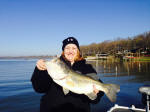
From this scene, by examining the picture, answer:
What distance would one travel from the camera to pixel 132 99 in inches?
543

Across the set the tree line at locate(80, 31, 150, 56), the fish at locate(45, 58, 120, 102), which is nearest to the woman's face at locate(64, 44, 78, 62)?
the fish at locate(45, 58, 120, 102)

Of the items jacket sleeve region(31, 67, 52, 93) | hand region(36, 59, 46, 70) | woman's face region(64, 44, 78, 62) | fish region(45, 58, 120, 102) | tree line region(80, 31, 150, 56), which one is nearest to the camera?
fish region(45, 58, 120, 102)

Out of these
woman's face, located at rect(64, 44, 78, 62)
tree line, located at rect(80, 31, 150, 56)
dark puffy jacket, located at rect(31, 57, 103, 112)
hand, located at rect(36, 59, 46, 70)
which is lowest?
dark puffy jacket, located at rect(31, 57, 103, 112)

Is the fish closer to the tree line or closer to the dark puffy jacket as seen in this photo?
the dark puffy jacket

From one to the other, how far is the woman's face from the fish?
28.9 inches

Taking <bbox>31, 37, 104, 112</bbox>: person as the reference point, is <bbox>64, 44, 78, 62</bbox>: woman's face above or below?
above

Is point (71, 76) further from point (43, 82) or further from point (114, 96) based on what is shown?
point (114, 96)

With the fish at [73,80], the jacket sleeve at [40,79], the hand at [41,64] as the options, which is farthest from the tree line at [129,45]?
the hand at [41,64]

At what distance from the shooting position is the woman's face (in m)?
4.29

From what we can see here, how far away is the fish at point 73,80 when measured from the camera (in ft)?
11.3

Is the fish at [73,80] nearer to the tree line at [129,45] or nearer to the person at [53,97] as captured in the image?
the person at [53,97]

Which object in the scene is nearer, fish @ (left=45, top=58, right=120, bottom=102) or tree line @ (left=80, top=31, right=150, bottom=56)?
fish @ (left=45, top=58, right=120, bottom=102)

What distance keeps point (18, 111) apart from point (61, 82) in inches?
381

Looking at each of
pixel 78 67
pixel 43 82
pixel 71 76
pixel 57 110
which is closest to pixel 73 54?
pixel 78 67
